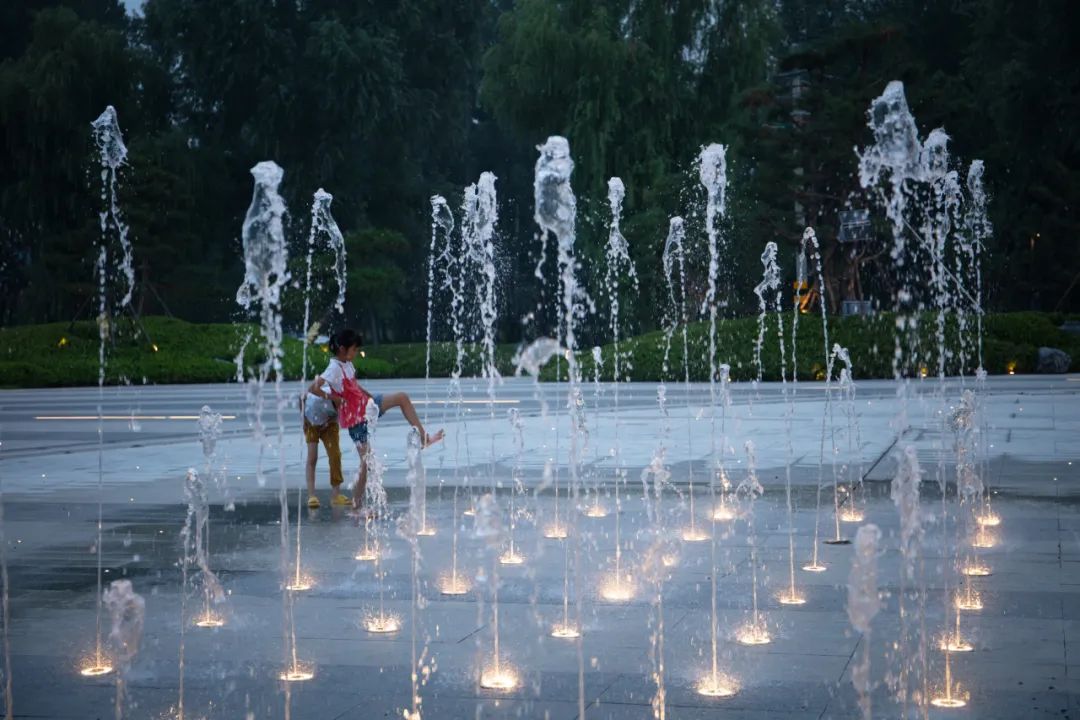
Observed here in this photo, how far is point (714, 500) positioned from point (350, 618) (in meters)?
4.25

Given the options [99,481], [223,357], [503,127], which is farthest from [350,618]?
[503,127]

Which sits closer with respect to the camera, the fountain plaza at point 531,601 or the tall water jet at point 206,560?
the fountain plaza at point 531,601

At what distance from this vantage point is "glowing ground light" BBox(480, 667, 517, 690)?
5086 millimetres

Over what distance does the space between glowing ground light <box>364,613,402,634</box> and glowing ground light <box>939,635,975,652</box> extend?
2.42 meters

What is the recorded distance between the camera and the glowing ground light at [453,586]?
22.5ft

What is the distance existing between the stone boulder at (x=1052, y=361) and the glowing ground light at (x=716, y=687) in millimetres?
25805

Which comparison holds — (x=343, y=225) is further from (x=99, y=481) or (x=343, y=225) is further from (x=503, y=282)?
(x=99, y=481)

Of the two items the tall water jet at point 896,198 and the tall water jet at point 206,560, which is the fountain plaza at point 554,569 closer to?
the tall water jet at point 206,560

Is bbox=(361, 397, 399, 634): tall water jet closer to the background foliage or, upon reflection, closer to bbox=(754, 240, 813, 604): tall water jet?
bbox=(754, 240, 813, 604): tall water jet

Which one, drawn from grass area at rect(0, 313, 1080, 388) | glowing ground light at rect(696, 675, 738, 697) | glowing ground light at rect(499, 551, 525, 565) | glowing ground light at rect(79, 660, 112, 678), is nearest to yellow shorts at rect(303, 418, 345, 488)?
glowing ground light at rect(499, 551, 525, 565)

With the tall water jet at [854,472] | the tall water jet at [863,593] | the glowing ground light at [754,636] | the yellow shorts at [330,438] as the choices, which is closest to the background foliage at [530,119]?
the tall water jet at [854,472]

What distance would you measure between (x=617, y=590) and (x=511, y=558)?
1.16 metres

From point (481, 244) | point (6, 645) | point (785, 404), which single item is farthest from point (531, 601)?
point (481, 244)

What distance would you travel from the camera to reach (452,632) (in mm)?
5988
